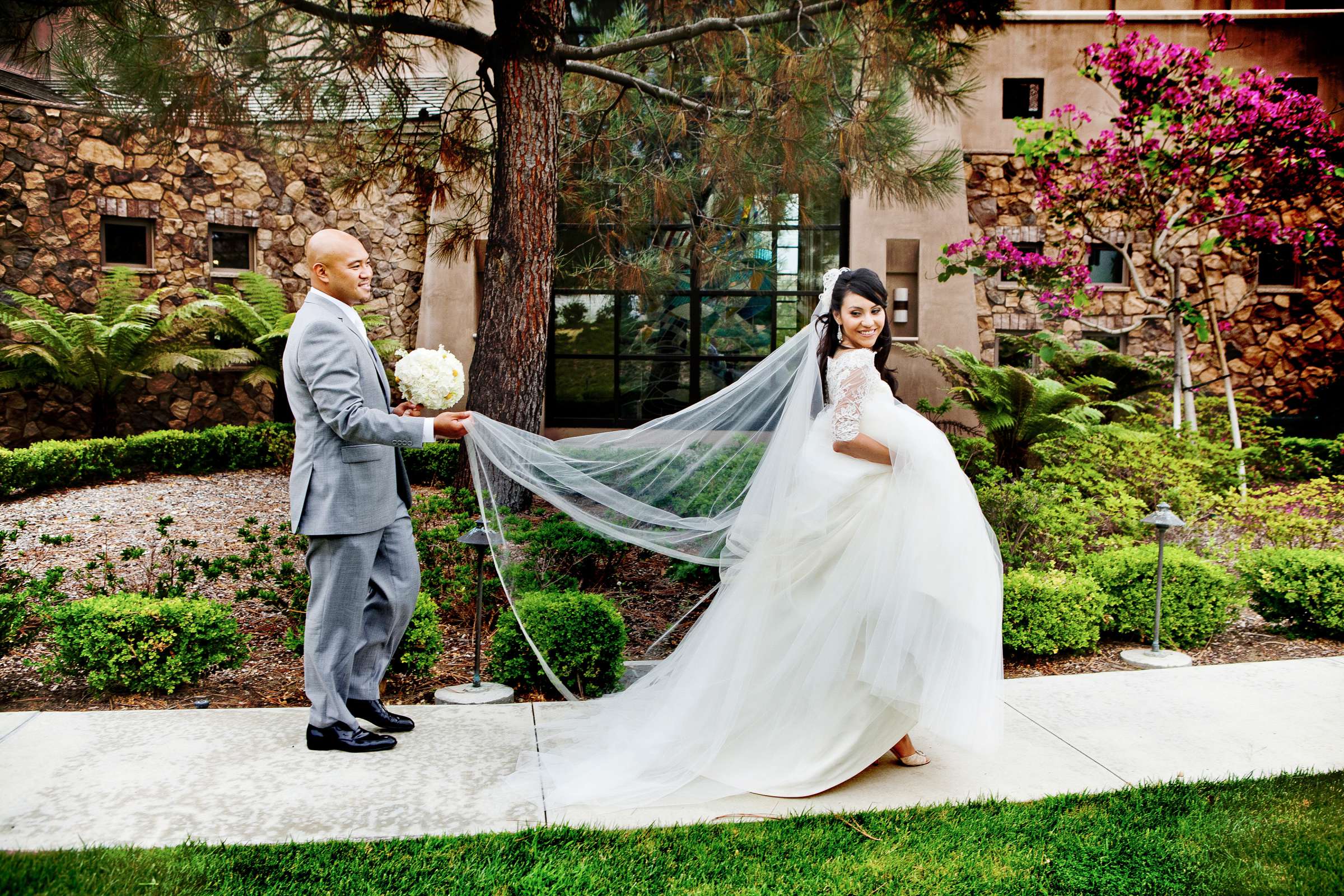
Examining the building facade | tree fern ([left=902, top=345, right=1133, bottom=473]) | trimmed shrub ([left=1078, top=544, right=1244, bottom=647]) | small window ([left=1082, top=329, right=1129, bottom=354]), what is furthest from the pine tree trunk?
small window ([left=1082, top=329, right=1129, bottom=354])

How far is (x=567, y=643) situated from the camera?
443 centimetres

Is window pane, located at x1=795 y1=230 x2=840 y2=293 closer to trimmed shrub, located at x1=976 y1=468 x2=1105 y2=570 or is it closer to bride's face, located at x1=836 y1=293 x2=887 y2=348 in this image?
trimmed shrub, located at x1=976 y1=468 x2=1105 y2=570

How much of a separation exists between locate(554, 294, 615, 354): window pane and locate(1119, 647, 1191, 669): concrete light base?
29.0 feet

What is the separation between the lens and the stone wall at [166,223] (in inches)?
423

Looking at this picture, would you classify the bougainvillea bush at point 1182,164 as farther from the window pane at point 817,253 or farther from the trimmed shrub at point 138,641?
the trimmed shrub at point 138,641

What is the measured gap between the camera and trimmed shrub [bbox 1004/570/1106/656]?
203 inches

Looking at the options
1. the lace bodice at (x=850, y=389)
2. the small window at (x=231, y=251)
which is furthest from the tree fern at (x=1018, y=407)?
the small window at (x=231, y=251)

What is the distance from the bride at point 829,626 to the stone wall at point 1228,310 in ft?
33.6

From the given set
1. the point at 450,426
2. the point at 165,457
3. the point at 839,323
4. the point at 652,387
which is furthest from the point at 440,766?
the point at 652,387

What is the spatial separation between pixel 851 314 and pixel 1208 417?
1021cm

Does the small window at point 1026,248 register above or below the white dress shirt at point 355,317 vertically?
above

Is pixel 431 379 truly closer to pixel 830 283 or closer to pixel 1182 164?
pixel 830 283

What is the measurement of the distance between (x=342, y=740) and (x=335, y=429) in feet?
3.88

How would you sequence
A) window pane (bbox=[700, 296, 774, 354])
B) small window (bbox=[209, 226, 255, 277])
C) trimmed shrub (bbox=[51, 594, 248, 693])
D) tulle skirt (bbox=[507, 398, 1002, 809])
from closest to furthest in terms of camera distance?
tulle skirt (bbox=[507, 398, 1002, 809]) < trimmed shrub (bbox=[51, 594, 248, 693]) < small window (bbox=[209, 226, 255, 277]) < window pane (bbox=[700, 296, 774, 354])
